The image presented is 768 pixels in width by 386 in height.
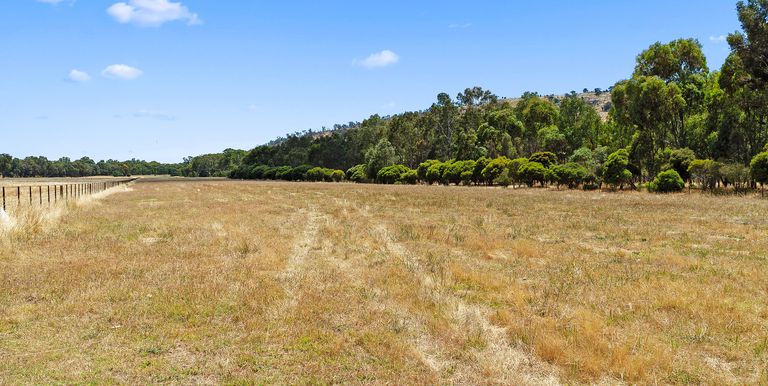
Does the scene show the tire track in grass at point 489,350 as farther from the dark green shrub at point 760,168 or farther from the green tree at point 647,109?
the green tree at point 647,109

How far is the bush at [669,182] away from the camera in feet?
193

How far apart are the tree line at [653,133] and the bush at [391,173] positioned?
9.7 inches

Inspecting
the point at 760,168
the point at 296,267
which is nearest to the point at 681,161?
the point at 760,168

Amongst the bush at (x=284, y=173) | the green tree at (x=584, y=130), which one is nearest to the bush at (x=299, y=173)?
the bush at (x=284, y=173)

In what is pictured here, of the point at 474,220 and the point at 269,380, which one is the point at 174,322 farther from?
the point at 474,220

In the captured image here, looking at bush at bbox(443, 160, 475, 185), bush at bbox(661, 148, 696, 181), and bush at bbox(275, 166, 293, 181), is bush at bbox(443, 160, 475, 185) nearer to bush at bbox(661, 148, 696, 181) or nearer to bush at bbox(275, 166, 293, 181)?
bush at bbox(661, 148, 696, 181)

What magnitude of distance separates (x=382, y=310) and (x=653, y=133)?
78230 mm

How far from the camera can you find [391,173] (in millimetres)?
120250

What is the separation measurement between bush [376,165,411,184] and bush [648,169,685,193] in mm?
65995

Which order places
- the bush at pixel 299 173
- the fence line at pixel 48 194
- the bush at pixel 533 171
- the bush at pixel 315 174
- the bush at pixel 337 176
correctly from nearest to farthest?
the fence line at pixel 48 194 < the bush at pixel 533 171 < the bush at pixel 337 176 < the bush at pixel 315 174 < the bush at pixel 299 173

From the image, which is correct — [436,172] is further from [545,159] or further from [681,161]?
[681,161]

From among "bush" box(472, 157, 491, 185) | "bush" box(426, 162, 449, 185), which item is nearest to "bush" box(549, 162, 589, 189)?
"bush" box(472, 157, 491, 185)

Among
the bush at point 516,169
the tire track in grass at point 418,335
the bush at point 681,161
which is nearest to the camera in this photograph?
the tire track in grass at point 418,335

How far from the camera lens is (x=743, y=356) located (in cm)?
756
